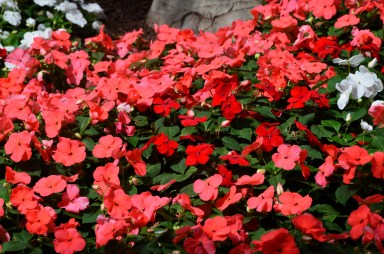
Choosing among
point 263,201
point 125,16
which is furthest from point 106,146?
point 125,16

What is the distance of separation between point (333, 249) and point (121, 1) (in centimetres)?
444

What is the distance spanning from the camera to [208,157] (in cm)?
245

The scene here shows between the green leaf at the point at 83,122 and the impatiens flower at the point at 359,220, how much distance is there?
1172mm

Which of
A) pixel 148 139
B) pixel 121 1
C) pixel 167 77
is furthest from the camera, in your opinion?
pixel 121 1

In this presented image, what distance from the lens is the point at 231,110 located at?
2.60m

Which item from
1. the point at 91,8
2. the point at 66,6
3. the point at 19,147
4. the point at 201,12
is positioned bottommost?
the point at 201,12

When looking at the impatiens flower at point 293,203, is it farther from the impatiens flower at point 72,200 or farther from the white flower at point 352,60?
the white flower at point 352,60

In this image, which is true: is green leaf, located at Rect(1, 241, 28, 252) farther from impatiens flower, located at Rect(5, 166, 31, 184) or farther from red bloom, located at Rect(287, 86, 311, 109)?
red bloom, located at Rect(287, 86, 311, 109)

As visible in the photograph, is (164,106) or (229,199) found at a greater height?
(164,106)

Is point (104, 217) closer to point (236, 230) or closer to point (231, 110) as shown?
point (236, 230)

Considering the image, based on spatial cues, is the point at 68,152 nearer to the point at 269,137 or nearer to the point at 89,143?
the point at 89,143

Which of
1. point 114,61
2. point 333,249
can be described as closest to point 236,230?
point 333,249

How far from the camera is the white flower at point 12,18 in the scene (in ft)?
13.5

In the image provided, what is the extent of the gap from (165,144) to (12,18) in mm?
2112
